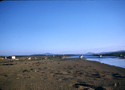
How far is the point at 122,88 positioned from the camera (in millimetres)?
5164

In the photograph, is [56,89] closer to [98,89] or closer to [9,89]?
[98,89]

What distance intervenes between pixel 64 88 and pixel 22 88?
103 inches

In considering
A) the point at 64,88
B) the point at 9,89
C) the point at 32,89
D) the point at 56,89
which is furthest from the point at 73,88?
the point at 9,89

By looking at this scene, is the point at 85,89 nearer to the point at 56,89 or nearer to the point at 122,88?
the point at 56,89

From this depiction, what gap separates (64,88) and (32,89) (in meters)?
1.95

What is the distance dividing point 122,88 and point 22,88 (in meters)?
6.07

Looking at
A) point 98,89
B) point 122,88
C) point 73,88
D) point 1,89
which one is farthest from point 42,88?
point 122,88

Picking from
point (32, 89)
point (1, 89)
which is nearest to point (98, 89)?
point (32, 89)

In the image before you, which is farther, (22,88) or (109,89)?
(22,88)

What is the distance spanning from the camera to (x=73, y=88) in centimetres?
539

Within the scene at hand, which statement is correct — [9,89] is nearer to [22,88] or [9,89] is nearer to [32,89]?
[22,88]

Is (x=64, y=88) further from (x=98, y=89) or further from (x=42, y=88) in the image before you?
(x=98, y=89)

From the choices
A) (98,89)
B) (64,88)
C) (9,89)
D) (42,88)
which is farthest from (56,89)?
(9,89)

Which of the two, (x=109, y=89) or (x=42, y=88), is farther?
(x=42, y=88)
